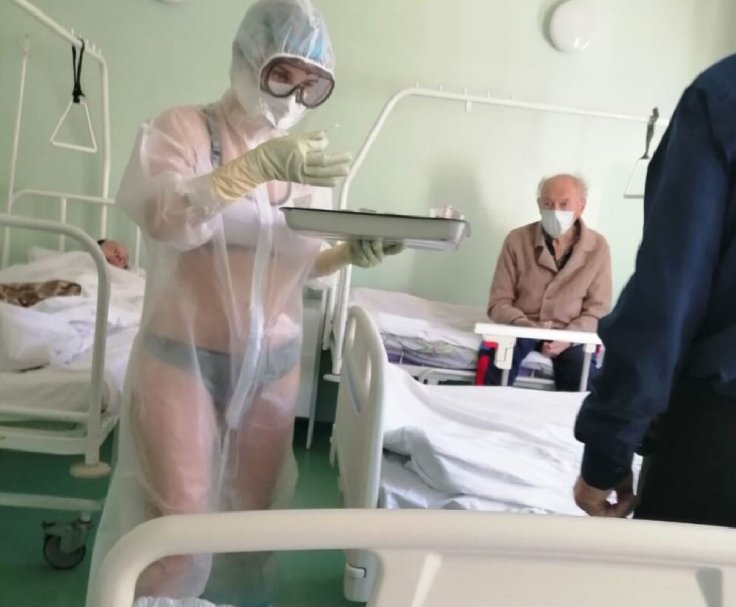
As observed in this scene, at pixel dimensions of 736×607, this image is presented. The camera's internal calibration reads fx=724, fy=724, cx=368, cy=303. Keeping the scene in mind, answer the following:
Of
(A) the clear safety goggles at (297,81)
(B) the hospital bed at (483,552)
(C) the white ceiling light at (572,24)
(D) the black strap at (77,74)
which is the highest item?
(C) the white ceiling light at (572,24)

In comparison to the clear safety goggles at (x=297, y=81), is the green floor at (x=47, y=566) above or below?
below

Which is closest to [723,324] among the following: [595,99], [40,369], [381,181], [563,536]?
[563,536]

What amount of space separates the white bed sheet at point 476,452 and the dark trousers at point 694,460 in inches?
25.4

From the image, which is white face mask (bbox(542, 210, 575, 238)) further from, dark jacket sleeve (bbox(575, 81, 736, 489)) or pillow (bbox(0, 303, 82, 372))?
dark jacket sleeve (bbox(575, 81, 736, 489))

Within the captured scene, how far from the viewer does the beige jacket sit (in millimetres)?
2922

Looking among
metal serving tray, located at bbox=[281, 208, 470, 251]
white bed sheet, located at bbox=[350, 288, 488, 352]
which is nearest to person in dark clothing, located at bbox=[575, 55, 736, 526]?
metal serving tray, located at bbox=[281, 208, 470, 251]

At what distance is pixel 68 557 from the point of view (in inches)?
77.3

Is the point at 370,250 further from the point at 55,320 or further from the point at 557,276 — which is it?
the point at 557,276

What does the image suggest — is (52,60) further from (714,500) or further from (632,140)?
(714,500)

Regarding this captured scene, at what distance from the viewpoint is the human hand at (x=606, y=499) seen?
93 cm

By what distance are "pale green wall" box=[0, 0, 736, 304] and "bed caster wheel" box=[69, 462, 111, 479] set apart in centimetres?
188

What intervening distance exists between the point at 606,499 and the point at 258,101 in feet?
3.14

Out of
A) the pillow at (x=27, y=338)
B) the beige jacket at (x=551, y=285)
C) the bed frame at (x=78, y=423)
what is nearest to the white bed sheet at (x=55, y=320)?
the pillow at (x=27, y=338)

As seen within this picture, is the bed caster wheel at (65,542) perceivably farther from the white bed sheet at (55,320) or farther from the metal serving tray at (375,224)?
the metal serving tray at (375,224)
